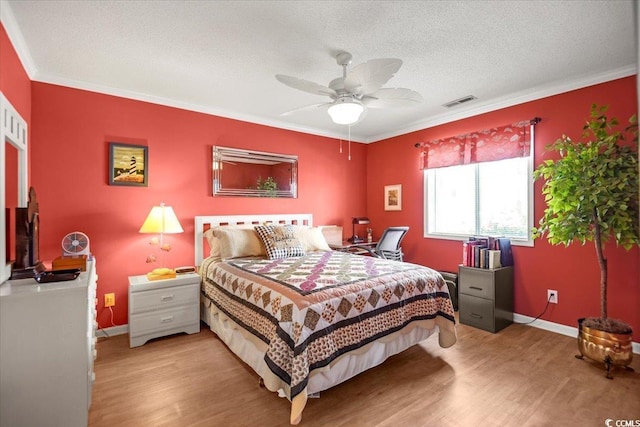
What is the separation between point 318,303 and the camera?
191cm

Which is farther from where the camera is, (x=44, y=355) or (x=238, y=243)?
(x=238, y=243)

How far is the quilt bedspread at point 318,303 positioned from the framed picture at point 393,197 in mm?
1927

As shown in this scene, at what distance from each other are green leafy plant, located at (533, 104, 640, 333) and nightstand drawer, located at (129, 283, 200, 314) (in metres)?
3.39

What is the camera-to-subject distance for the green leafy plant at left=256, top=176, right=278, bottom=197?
4.12 m

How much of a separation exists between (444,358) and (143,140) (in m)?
3.67

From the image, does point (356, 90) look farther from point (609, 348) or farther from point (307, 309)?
point (609, 348)

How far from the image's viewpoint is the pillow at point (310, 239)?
3.65 metres

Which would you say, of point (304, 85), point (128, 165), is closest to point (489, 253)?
point (304, 85)

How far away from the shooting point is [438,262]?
425 cm

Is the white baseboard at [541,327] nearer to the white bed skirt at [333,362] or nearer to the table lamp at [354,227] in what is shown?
the white bed skirt at [333,362]

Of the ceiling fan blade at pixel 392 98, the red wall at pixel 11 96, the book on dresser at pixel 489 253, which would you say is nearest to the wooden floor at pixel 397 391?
the book on dresser at pixel 489 253

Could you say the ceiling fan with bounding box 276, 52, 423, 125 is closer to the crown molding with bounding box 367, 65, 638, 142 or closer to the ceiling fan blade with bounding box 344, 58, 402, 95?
the ceiling fan blade with bounding box 344, 58, 402, 95

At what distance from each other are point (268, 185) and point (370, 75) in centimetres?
247

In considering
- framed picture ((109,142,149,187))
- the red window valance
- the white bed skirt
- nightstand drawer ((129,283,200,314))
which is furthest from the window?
framed picture ((109,142,149,187))
